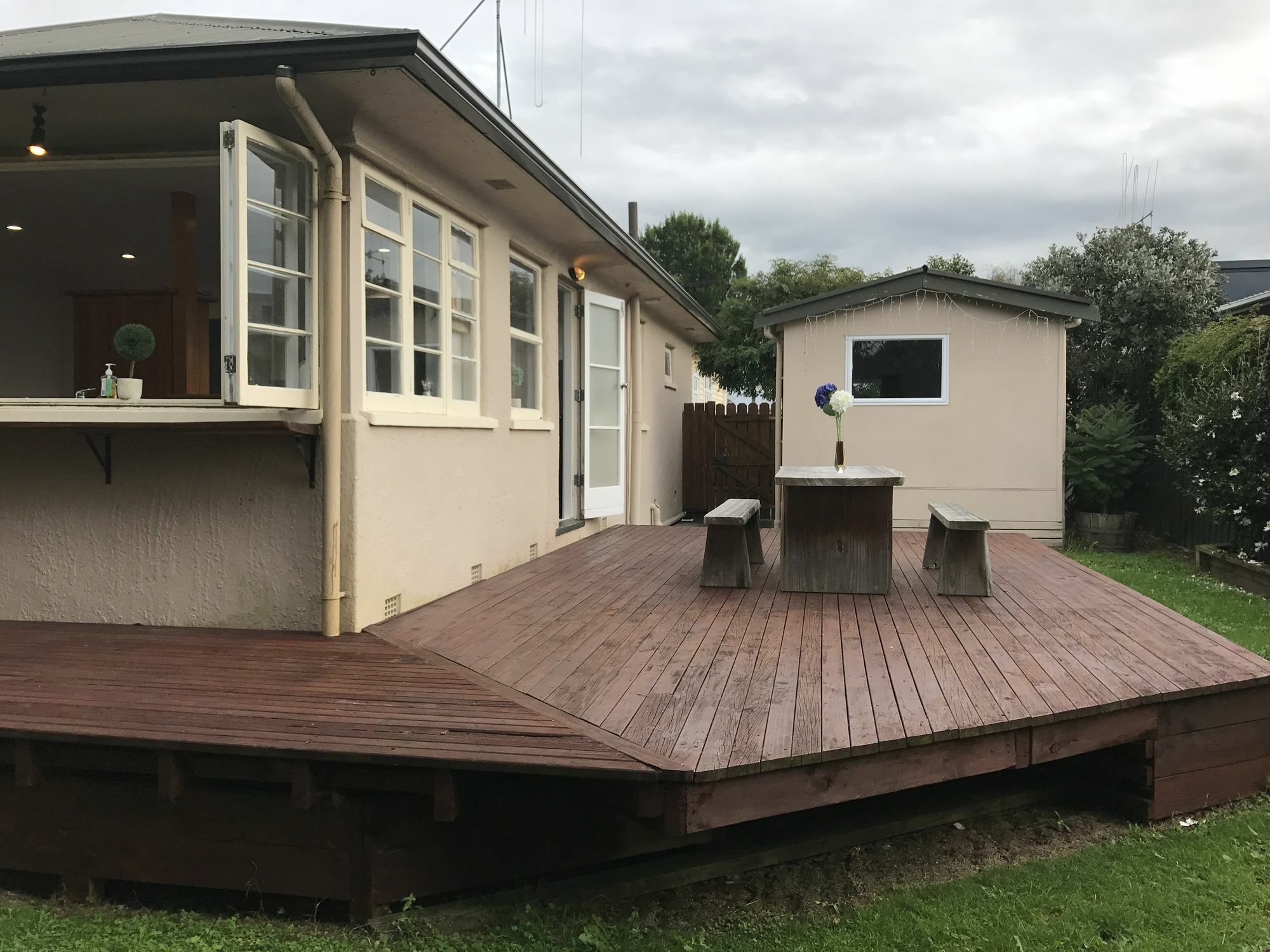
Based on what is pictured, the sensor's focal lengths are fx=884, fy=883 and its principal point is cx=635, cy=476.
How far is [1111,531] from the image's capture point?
995cm

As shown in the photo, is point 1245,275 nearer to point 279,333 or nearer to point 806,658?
point 806,658

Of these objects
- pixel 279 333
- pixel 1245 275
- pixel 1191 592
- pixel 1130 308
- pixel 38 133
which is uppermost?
pixel 1245 275

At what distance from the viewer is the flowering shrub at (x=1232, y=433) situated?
7.51 m

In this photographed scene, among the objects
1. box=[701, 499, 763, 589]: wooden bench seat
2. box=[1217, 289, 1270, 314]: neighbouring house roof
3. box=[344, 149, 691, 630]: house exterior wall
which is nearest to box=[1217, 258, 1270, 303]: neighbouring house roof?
box=[1217, 289, 1270, 314]: neighbouring house roof

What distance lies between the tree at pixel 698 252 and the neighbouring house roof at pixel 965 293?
25.9 meters

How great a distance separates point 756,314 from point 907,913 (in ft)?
58.1

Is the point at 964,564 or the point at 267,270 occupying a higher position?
the point at 267,270

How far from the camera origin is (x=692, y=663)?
3.61m

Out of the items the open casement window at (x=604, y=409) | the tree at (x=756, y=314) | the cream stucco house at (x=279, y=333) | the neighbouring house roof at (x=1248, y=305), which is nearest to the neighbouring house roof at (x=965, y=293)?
the neighbouring house roof at (x=1248, y=305)

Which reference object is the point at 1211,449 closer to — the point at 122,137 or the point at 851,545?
the point at 851,545

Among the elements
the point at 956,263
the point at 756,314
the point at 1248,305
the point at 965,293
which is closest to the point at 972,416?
the point at 965,293

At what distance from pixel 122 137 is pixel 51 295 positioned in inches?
165

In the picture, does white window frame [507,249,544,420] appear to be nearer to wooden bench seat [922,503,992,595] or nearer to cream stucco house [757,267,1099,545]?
wooden bench seat [922,503,992,595]

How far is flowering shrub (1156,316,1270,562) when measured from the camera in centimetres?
751
